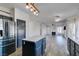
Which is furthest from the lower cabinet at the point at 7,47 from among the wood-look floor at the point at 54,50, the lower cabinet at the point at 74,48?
the lower cabinet at the point at 74,48

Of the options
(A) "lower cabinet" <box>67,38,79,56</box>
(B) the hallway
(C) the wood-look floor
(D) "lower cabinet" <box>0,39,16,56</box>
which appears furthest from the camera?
(B) the hallway

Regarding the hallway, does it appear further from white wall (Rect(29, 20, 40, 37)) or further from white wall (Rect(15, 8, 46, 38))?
white wall (Rect(29, 20, 40, 37))

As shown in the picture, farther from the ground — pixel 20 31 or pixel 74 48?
pixel 20 31

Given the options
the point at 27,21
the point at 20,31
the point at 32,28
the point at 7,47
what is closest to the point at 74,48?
the point at 7,47

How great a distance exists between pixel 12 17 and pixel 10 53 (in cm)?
193

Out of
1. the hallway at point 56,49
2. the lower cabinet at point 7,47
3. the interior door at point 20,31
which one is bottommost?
the hallway at point 56,49

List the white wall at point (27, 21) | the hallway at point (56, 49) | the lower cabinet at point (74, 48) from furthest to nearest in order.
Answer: the white wall at point (27, 21) < the hallway at point (56, 49) < the lower cabinet at point (74, 48)

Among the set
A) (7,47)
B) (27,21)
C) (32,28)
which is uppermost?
(27,21)

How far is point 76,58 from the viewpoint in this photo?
2498 millimetres

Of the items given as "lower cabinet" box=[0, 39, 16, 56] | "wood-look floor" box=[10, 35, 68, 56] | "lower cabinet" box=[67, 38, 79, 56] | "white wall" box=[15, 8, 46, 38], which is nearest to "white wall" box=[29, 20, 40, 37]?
→ "white wall" box=[15, 8, 46, 38]

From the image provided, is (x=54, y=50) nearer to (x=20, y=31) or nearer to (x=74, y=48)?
(x=74, y=48)

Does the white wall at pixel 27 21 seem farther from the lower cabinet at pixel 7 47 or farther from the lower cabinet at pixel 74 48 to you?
the lower cabinet at pixel 74 48

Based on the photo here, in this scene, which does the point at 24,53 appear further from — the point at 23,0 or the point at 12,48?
the point at 23,0

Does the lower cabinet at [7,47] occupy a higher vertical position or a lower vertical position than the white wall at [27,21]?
lower
